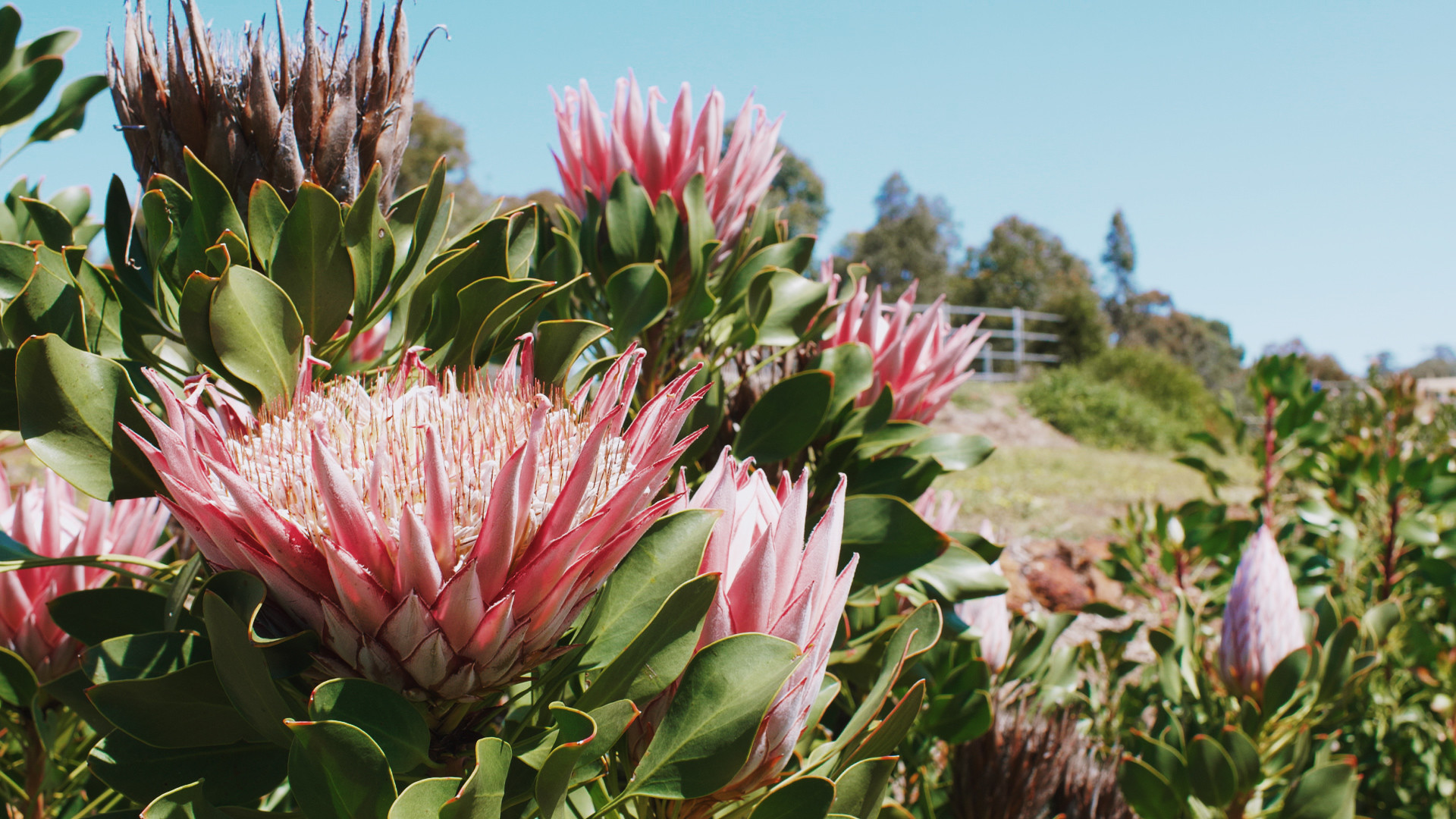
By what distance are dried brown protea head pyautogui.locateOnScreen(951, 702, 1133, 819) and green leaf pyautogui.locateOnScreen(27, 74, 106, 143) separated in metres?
1.88

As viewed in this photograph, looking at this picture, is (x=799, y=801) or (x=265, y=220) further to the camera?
(x=265, y=220)

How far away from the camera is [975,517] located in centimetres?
688

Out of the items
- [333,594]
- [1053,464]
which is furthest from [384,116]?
[1053,464]

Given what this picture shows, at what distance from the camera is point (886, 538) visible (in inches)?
30.7

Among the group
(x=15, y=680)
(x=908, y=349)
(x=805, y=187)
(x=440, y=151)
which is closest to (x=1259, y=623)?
(x=908, y=349)

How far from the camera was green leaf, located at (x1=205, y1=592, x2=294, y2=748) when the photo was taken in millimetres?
422

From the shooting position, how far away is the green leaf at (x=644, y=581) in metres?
0.52

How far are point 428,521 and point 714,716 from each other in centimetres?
20

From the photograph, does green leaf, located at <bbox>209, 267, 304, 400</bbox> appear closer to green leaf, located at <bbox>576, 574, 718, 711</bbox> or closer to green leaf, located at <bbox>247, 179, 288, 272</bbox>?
green leaf, located at <bbox>247, 179, 288, 272</bbox>

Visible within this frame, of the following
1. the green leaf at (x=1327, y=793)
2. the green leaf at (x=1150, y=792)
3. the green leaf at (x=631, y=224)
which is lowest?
the green leaf at (x=1150, y=792)

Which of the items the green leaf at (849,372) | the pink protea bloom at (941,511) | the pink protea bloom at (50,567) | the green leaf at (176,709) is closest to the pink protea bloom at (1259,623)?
the pink protea bloom at (941,511)

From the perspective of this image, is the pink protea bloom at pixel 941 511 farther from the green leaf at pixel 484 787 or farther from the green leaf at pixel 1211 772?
the green leaf at pixel 484 787

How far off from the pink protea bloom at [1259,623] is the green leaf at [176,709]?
58.9 inches

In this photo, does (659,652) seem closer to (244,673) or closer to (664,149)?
(244,673)
